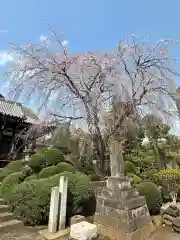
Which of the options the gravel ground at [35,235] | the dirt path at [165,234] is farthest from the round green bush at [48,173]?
the dirt path at [165,234]

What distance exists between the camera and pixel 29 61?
848 cm

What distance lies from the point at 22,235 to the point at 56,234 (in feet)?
2.37

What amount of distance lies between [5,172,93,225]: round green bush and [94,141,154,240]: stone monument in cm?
61

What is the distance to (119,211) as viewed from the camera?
5258mm

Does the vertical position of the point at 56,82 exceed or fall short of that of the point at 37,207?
it exceeds it

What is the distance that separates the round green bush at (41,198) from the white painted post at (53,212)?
1.09 ft

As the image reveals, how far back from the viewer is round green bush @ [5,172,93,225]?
220 inches

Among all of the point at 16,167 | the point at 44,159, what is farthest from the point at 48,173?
the point at 16,167

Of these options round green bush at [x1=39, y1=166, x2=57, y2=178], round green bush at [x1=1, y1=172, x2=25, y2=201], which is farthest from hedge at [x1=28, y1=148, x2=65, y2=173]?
round green bush at [x1=39, y1=166, x2=57, y2=178]

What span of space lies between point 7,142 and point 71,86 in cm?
638

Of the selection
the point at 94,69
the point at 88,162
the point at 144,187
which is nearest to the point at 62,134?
the point at 88,162

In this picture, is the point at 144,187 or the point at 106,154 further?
the point at 106,154

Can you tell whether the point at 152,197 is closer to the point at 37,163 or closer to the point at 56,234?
the point at 56,234

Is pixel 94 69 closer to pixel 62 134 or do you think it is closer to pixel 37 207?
pixel 62 134
